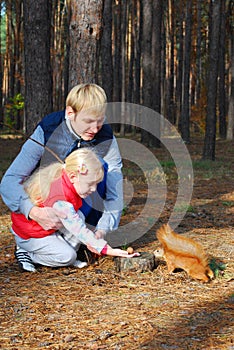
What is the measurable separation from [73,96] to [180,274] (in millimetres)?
1513

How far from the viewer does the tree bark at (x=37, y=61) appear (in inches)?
343

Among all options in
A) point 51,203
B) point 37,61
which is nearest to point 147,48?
point 37,61

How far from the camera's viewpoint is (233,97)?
19.4m

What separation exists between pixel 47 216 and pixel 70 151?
0.59 m

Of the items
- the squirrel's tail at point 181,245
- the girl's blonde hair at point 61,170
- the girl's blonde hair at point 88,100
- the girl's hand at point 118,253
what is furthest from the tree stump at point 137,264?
the girl's blonde hair at point 88,100

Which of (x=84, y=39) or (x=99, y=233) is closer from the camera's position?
(x=99, y=233)

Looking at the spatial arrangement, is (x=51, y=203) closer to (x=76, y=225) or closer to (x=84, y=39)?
(x=76, y=225)

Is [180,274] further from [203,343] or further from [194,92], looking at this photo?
[194,92]

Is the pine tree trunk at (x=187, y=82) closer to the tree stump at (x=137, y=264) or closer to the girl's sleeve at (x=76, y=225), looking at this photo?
the tree stump at (x=137, y=264)

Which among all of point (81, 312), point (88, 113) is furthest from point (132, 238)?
point (81, 312)

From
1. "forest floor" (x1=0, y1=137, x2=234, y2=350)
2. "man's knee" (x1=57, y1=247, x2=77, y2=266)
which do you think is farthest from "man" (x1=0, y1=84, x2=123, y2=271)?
"forest floor" (x1=0, y1=137, x2=234, y2=350)

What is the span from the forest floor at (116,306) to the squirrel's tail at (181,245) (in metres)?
0.19

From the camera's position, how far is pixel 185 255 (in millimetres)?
3971

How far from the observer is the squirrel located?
3916 millimetres
